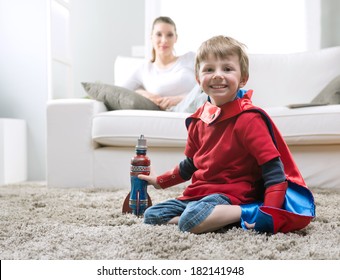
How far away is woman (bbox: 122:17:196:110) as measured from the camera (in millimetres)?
3037

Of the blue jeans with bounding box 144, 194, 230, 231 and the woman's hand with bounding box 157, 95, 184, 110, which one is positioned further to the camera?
the woman's hand with bounding box 157, 95, 184, 110

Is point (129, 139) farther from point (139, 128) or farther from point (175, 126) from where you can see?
point (175, 126)

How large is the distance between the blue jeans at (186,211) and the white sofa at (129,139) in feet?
3.29

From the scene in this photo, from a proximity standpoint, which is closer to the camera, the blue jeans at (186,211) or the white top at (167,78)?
the blue jeans at (186,211)

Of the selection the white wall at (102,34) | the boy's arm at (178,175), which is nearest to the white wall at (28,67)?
the white wall at (102,34)

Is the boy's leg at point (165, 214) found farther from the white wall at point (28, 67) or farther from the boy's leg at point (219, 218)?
the white wall at point (28, 67)

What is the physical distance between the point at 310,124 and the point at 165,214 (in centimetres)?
118

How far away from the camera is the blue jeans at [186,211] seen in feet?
4.22

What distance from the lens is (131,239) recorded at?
48.4 inches

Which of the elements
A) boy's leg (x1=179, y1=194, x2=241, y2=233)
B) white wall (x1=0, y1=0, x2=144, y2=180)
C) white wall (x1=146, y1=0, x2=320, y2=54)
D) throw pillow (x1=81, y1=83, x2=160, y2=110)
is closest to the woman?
throw pillow (x1=81, y1=83, x2=160, y2=110)

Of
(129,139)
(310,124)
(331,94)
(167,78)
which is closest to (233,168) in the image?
(310,124)

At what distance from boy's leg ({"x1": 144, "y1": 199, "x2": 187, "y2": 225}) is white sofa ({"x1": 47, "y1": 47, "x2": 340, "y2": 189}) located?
1003mm

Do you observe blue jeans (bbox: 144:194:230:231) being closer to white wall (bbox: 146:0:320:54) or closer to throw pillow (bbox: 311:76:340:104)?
throw pillow (bbox: 311:76:340:104)

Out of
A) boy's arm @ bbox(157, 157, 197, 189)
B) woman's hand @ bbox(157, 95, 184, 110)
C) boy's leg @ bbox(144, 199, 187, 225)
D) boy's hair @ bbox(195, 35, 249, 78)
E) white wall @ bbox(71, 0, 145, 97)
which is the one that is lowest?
boy's leg @ bbox(144, 199, 187, 225)
